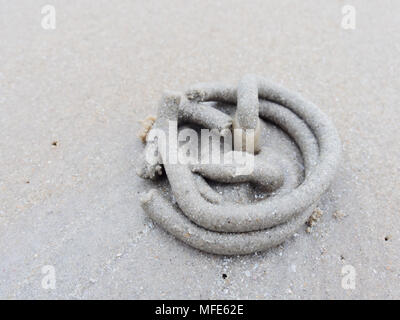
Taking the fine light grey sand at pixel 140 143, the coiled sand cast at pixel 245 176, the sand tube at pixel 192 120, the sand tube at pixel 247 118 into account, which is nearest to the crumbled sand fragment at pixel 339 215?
the fine light grey sand at pixel 140 143

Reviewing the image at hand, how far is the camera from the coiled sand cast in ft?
4.80

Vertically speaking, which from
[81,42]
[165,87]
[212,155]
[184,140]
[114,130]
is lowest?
[212,155]

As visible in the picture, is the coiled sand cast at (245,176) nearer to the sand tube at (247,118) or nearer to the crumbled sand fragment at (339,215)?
the sand tube at (247,118)

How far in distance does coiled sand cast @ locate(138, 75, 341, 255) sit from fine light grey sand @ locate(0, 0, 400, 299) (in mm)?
121

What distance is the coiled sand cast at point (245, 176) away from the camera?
1462 millimetres

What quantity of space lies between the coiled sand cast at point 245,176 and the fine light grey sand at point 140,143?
0.40 feet

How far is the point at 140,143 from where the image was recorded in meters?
2.00

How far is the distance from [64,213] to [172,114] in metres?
0.71

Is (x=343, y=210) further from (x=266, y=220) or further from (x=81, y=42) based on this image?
(x=81, y=42)

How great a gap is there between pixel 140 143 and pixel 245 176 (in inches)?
27.5

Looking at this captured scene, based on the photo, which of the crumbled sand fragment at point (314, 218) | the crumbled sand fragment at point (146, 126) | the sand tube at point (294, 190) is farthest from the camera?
the crumbled sand fragment at point (146, 126)

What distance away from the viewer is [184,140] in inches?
73.4

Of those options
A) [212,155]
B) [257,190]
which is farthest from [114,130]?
[257,190]

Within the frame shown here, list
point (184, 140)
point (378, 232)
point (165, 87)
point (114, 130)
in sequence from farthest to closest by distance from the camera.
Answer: point (165, 87)
point (114, 130)
point (184, 140)
point (378, 232)
